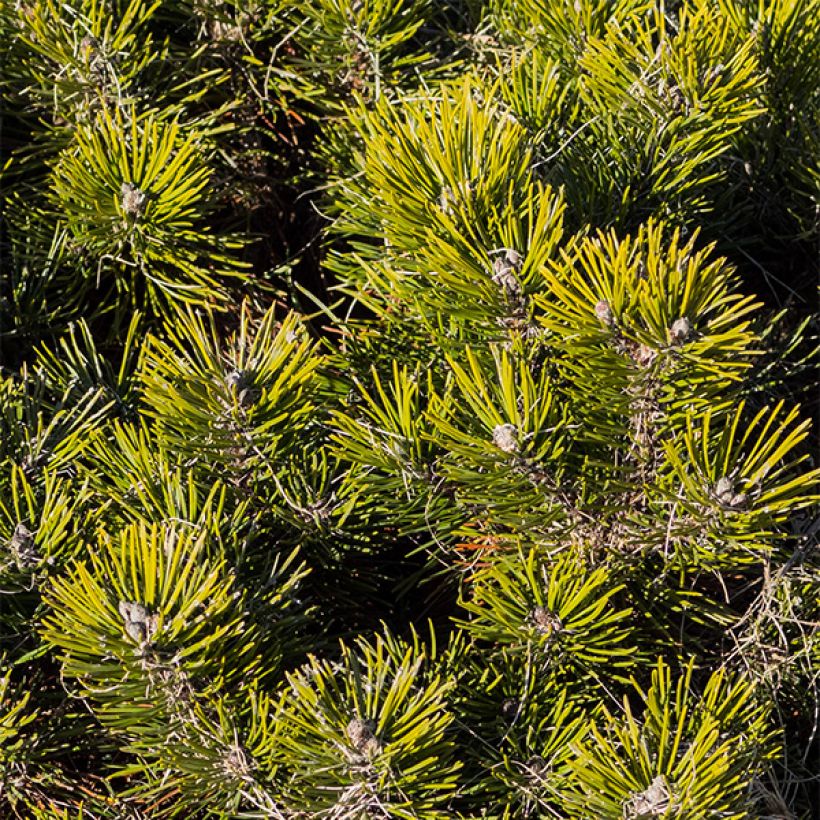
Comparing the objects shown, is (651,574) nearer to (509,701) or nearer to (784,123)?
(509,701)

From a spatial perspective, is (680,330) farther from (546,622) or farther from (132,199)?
(132,199)

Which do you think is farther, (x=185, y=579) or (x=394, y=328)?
(x=394, y=328)

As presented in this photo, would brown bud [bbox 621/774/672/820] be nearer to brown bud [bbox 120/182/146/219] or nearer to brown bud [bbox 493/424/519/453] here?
brown bud [bbox 493/424/519/453]

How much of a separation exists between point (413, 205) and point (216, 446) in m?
0.25

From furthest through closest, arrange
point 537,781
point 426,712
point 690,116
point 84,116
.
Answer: point 84,116
point 690,116
point 537,781
point 426,712

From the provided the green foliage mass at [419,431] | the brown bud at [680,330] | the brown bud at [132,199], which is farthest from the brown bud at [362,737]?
the brown bud at [132,199]

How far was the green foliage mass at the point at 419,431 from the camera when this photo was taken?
0.76 m

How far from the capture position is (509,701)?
859mm

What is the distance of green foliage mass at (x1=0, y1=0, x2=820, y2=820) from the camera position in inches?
29.9

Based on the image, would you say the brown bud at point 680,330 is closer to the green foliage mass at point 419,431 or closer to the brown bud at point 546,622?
the green foliage mass at point 419,431

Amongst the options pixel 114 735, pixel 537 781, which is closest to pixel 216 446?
pixel 114 735

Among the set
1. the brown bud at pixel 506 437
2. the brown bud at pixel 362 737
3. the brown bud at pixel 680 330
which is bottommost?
the brown bud at pixel 362 737

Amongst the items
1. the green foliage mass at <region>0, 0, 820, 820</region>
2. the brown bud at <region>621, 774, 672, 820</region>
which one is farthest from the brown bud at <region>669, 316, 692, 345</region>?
the brown bud at <region>621, 774, 672, 820</region>

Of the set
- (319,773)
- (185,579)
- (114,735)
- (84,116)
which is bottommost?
(114,735)
